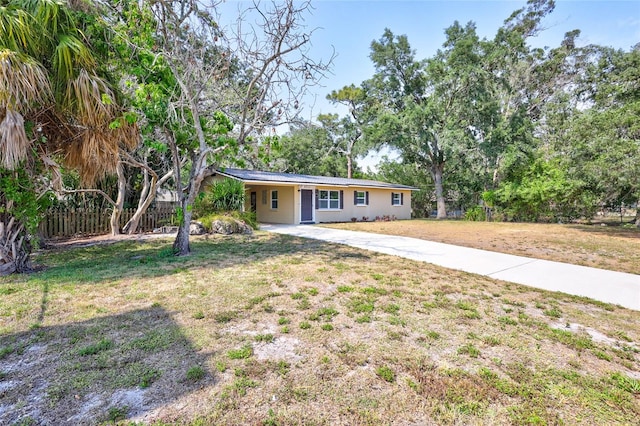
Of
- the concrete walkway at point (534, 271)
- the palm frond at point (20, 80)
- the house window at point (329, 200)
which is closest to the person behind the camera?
the palm frond at point (20, 80)

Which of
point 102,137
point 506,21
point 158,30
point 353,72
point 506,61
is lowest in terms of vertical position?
point 102,137

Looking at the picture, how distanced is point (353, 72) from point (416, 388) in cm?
1170

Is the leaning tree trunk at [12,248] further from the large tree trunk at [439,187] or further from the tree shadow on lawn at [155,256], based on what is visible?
the large tree trunk at [439,187]

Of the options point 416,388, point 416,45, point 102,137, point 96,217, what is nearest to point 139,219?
point 96,217

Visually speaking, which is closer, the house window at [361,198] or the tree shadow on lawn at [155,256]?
the tree shadow on lawn at [155,256]

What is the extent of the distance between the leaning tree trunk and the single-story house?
9.30m

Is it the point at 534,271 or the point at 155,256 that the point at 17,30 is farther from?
the point at 534,271

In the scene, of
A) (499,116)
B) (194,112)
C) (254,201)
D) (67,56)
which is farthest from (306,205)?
(499,116)

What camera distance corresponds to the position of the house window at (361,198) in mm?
20031

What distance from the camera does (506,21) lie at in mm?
24672

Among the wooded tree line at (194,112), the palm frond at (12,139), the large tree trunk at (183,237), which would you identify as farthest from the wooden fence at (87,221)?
the palm frond at (12,139)

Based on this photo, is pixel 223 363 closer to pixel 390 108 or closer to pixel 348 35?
pixel 348 35

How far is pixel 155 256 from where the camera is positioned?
7.31m

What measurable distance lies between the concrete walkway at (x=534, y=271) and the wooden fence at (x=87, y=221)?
8422 mm
